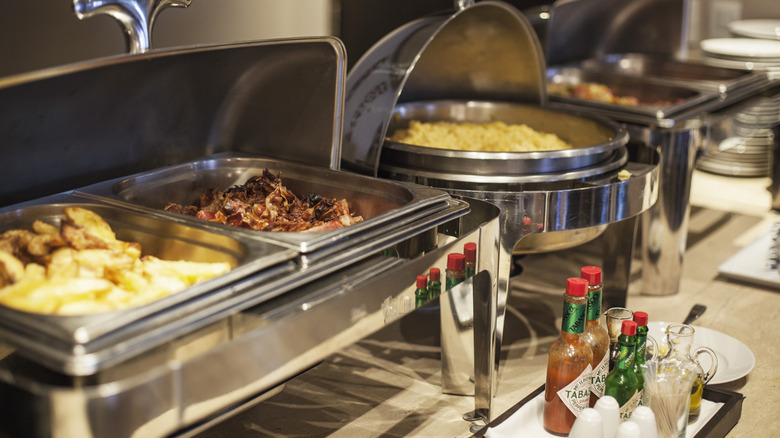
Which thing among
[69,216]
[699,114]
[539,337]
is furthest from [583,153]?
[69,216]

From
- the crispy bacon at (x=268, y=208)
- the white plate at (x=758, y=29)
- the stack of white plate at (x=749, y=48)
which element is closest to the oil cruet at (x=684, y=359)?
the crispy bacon at (x=268, y=208)

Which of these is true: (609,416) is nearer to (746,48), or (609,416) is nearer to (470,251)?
(470,251)

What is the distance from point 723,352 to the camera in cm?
226

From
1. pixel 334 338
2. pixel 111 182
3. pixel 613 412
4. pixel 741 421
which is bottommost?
pixel 741 421

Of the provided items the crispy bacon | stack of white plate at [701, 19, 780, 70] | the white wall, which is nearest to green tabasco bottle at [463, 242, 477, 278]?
the crispy bacon

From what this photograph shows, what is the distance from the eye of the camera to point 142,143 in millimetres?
1853

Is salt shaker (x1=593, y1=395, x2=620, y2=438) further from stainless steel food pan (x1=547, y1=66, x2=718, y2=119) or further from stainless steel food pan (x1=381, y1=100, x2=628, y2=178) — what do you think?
stainless steel food pan (x1=547, y1=66, x2=718, y2=119)

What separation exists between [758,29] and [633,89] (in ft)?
3.27

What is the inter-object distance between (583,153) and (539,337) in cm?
64

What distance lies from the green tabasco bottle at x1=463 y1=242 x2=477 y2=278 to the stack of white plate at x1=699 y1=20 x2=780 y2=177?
1.48 meters

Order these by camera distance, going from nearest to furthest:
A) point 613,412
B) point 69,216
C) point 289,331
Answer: point 289,331 < point 69,216 < point 613,412

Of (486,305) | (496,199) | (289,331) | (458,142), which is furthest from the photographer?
(458,142)

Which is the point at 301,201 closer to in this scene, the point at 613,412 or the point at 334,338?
the point at 334,338

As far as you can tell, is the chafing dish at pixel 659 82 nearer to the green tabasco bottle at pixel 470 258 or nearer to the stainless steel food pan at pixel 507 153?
the stainless steel food pan at pixel 507 153
